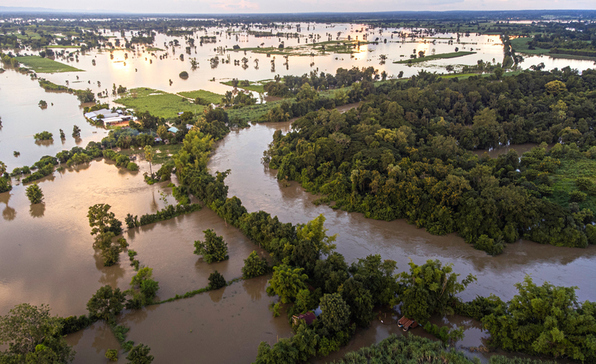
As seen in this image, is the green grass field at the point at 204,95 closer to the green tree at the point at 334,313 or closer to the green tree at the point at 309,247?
the green tree at the point at 309,247

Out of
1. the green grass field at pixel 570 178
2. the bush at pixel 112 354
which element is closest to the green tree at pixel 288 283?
the bush at pixel 112 354

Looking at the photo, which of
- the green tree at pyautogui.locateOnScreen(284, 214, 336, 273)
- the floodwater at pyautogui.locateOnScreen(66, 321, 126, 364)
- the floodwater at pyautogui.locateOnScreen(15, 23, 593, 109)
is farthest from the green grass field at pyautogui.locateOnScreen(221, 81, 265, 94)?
the floodwater at pyautogui.locateOnScreen(66, 321, 126, 364)

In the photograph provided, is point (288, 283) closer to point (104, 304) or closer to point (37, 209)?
point (104, 304)

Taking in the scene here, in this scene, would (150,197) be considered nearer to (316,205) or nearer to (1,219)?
(1,219)

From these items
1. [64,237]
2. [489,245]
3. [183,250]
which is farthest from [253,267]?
[489,245]

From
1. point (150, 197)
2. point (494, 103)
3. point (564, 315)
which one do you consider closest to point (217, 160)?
point (150, 197)

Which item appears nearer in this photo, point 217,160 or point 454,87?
point 217,160
